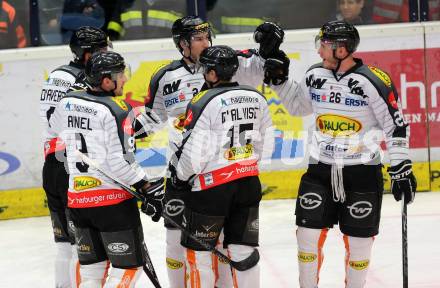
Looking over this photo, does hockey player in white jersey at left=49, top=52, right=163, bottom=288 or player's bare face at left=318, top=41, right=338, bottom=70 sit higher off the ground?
player's bare face at left=318, top=41, right=338, bottom=70

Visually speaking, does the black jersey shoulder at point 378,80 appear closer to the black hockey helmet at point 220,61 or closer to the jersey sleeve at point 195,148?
the black hockey helmet at point 220,61

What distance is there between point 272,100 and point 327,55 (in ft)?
9.54

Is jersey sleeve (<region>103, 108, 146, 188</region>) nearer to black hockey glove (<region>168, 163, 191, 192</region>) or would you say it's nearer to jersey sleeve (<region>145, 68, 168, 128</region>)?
black hockey glove (<region>168, 163, 191, 192</region>)

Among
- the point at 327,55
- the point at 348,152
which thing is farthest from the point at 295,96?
the point at 348,152

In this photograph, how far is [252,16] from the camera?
823 cm

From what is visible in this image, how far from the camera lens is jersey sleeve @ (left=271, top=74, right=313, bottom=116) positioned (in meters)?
5.39

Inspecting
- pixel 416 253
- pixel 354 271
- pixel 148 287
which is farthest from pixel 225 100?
pixel 416 253

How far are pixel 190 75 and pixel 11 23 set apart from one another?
304 centimetres

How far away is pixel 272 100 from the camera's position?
812 centimetres

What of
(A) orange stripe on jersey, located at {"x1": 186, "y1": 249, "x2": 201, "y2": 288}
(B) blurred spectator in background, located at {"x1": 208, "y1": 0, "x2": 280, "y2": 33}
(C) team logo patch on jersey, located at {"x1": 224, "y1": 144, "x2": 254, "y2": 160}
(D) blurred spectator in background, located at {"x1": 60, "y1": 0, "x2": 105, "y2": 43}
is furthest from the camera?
(B) blurred spectator in background, located at {"x1": 208, "y1": 0, "x2": 280, "y2": 33}

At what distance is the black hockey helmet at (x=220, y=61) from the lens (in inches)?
193

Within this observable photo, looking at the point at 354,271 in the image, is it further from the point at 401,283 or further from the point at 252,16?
the point at 252,16

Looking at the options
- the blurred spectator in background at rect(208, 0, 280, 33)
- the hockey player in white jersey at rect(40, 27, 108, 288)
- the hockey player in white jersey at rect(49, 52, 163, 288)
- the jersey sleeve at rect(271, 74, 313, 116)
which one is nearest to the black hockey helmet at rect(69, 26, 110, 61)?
the hockey player in white jersey at rect(40, 27, 108, 288)

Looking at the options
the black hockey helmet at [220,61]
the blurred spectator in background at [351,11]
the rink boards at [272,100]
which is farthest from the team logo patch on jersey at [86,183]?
the blurred spectator in background at [351,11]
